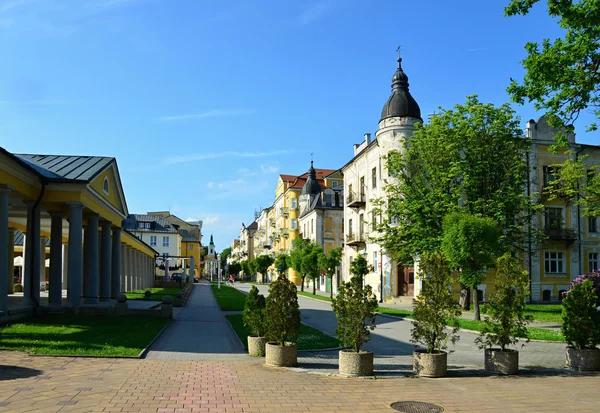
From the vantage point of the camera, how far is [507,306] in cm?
1214

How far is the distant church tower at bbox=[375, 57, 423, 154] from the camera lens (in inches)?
1426

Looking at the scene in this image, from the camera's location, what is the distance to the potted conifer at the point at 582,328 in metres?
12.3

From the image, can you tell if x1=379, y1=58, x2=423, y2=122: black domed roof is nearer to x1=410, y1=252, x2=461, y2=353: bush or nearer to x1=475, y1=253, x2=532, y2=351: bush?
x1=475, y1=253, x2=532, y2=351: bush

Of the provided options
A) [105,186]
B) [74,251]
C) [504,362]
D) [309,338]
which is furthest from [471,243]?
[105,186]

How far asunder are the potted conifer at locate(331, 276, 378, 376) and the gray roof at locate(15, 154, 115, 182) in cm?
1398

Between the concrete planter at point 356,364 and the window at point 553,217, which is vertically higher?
the window at point 553,217

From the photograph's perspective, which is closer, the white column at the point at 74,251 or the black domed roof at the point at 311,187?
the white column at the point at 74,251

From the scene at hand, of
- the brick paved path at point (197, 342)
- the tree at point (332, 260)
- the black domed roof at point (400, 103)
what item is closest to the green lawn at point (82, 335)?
the brick paved path at point (197, 342)

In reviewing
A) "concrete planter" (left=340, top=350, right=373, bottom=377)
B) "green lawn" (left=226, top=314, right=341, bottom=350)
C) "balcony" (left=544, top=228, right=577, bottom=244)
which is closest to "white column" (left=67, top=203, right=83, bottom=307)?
"green lawn" (left=226, top=314, right=341, bottom=350)

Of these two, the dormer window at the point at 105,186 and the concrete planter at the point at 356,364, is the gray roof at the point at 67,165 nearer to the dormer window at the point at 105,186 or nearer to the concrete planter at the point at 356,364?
the dormer window at the point at 105,186

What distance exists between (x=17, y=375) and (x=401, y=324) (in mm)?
16956

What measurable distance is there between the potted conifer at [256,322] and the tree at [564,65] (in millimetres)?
9279

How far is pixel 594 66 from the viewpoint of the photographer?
49.4 feet

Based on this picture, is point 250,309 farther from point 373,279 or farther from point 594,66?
point 373,279
